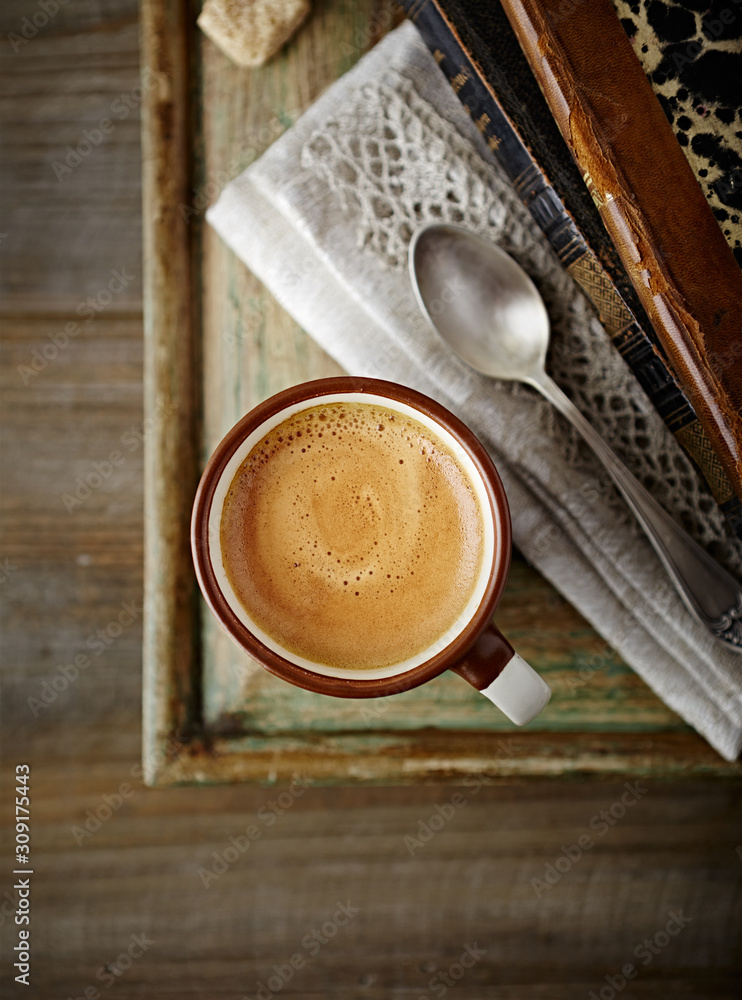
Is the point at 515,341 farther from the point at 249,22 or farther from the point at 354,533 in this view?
the point at 249,22

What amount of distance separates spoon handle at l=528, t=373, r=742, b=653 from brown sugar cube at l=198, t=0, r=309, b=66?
538mm

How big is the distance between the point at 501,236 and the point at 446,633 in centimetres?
46

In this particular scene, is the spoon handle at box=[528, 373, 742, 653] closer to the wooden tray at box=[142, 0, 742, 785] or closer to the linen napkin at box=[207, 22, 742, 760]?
the linen napkin at box=[207, 22, 742, 760]

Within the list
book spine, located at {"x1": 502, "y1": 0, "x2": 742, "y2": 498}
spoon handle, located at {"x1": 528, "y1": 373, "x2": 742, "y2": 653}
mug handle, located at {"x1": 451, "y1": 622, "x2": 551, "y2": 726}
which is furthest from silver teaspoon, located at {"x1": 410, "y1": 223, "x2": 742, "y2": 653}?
mug handle, located at {"x1": 451, "y1": 622, "x2": 551, "y2": 726}

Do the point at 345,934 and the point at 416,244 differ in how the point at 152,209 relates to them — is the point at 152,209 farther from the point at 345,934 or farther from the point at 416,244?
the point at 345,934

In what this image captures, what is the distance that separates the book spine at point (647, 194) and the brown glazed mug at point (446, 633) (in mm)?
212

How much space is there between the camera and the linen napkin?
30.6 inches

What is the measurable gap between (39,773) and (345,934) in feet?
1.62

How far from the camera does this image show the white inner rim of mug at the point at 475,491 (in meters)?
0.64

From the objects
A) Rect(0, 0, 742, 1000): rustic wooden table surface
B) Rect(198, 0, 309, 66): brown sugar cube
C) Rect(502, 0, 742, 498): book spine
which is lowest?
Rect(0, 0, 742, 1000): rustic wooden table surface

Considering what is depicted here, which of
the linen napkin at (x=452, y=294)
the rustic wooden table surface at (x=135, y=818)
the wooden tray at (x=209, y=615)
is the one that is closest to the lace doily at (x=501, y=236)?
the linen napkin at (x=452, y=294)

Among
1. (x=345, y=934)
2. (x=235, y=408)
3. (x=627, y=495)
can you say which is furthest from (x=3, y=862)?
(x=627, y=495)

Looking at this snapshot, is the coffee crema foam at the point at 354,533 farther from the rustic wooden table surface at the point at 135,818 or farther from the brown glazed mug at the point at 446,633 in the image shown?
the rustic wooden table surface at the point at 135,818

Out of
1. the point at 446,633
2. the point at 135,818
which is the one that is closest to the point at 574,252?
the point at 446,633
